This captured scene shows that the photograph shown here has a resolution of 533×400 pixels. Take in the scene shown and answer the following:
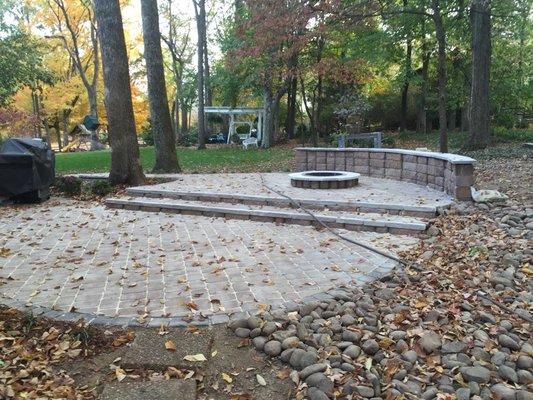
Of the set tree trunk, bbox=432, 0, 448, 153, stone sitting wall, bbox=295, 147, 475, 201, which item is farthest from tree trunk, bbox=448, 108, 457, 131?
stone sitting wall, bbox=295, 147, 475, 201

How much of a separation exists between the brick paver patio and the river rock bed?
1.05 ft

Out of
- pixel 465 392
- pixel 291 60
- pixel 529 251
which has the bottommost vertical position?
pixel 465 392

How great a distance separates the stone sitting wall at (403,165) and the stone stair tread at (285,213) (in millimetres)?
1082

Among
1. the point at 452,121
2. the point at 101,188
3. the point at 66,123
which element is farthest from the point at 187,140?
the point at 101,188

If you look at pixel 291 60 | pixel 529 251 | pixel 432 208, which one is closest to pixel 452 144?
pixel 291 60

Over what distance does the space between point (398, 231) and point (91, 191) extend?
5687 mm

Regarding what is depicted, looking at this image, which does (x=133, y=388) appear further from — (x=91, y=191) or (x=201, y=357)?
(x=91, y=191)

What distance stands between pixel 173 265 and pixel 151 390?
191cm

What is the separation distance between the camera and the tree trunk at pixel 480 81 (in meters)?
10.9

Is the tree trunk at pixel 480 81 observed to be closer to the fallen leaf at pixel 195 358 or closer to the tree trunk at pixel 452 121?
the fallen leaf at pixel 195 358

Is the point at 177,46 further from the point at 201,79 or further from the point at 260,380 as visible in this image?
the point at 260,380

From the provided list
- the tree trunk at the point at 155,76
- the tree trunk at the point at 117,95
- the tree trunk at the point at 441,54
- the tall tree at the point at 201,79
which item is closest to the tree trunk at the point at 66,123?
the tall tree at the point at 201,79

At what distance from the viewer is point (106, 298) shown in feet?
11.2

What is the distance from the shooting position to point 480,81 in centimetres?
1095
